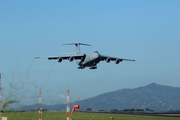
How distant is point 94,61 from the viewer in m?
68.0

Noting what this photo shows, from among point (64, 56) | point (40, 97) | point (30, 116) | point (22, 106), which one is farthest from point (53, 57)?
point (22, 106)

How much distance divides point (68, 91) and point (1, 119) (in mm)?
5313

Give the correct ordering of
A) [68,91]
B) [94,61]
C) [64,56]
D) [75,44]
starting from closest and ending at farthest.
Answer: [68,91]
[94,61]
[64,56]
[75,44]

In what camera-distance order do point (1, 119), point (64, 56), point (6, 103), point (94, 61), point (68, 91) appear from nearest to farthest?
1. point (6, 103)
2. point (1, 119)
3. point (68, 91)
4. point (94, 61)
5. point (64, 56)

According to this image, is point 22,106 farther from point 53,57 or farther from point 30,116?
point 53,57

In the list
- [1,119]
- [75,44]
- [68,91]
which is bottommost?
[1,119]

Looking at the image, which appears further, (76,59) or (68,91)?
(76,59)

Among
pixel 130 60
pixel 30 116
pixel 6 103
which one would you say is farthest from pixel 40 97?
pixel 130 60

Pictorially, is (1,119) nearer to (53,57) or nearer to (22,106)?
(22,106)

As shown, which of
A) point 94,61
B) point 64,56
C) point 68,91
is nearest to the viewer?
point 68,91

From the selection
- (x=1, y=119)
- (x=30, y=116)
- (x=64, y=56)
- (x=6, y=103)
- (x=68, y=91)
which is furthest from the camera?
(x=64, y=56)

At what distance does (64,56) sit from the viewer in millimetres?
72625

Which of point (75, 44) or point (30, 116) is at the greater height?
point (75, 44)

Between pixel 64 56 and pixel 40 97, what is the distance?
45922 millimetres
